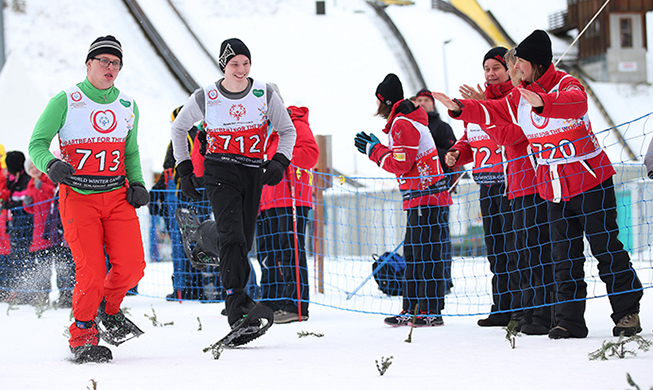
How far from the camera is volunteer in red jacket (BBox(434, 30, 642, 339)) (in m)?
3.71

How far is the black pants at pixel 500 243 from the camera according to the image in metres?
4.62

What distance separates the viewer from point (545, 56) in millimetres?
3953

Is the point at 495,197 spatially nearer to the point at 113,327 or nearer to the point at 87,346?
the point at 113,327

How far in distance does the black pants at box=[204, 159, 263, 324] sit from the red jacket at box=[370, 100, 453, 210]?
1.04 metres

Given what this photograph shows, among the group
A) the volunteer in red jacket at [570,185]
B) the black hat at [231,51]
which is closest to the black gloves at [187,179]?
the black hat at [231,51]

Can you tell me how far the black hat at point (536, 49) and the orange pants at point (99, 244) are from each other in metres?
2.27

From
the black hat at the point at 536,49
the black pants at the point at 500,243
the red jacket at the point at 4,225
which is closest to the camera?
the black hat at the point at 536,49

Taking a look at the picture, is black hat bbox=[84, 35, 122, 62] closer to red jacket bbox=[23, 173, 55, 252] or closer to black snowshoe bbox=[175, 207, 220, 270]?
black snowshoe bbox=[175, 207, 220, 270]

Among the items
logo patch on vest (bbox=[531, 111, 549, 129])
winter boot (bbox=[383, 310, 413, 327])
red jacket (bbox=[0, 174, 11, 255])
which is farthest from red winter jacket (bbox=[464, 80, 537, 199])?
red jacket (bbox=[0, 174, 11, 255])

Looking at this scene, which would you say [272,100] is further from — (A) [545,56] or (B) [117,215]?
(A) [545,56]

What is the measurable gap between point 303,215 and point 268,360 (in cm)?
227

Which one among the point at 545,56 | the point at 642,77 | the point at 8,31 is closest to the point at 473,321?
the point at 545,56

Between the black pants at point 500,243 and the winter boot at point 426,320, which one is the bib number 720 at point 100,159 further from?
the black pants at point 500,243

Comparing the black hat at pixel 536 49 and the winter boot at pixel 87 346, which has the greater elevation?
the black hat at pixel 536 49
